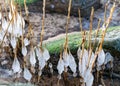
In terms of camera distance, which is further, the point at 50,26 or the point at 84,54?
the point at 50,26

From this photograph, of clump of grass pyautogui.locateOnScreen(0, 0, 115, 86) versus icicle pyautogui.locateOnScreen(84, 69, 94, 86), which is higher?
clump of grass pyautogui.locateOnScreen(0, 0, 115, 86)

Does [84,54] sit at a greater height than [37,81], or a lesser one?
greater

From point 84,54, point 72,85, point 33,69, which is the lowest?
point 72,85

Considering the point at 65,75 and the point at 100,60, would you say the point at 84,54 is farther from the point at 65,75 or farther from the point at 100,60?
the point at 65,75

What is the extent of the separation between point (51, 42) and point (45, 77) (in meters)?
0.31

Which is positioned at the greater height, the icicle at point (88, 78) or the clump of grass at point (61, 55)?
the clump of grass at point (61, 55)

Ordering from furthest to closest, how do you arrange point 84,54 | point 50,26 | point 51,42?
point 50,26, point 51,42, point 84,54

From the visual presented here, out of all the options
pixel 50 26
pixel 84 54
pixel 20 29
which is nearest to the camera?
pixel 84 54

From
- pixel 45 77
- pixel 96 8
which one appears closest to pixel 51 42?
pixel 45 77

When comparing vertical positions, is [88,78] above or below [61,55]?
below

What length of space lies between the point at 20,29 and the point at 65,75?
1.37 ft

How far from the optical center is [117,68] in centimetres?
216

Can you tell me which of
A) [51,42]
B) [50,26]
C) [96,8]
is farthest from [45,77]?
[96,8]

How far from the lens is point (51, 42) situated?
233 cm
